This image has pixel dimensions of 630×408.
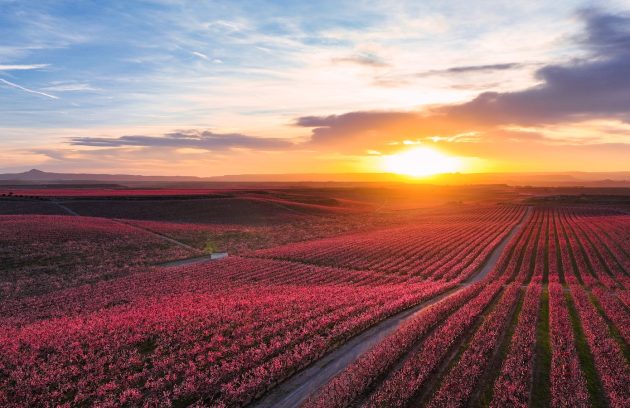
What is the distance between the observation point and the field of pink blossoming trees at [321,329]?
12398 mm

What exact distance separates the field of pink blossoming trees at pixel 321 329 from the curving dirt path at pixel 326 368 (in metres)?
0.13

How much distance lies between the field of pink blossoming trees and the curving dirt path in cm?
13

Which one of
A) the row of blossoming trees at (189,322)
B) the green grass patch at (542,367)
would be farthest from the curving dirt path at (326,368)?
the green grass patch at (542,367)

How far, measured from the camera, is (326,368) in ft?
46.9

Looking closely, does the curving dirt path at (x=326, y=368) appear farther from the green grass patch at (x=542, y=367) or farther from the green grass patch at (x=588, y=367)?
the green grass patch at (x=588, y=367)

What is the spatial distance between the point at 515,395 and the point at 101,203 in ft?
294

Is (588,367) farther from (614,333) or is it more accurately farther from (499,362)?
(614,333)

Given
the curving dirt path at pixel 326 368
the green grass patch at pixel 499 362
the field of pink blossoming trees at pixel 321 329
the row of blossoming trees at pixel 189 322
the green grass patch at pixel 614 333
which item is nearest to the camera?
the green grass patch at pixel 499 362

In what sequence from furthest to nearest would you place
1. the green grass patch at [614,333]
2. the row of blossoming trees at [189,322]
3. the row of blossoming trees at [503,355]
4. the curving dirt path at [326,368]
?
the green grass patch at [614,333] → the row of blossoming trees at [189,322] → the curving dirt path at [326,368] → the row of blossoming trees at [503,355]

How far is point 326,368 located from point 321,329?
3538 millimetres

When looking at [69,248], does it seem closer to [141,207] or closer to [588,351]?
[141,207]

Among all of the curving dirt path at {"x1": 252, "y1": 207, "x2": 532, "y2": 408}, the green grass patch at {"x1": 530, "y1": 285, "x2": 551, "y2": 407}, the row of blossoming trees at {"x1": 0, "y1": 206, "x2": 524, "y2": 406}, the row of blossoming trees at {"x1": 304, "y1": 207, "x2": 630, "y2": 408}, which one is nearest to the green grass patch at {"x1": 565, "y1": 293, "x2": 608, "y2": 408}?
the row of blossoming trees at {"x1": 304, "y1": 207, "x2": 630, "y2": 408}

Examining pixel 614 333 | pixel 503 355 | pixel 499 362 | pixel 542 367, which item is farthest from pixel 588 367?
pixel 614 333

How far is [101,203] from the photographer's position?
3305 inches
